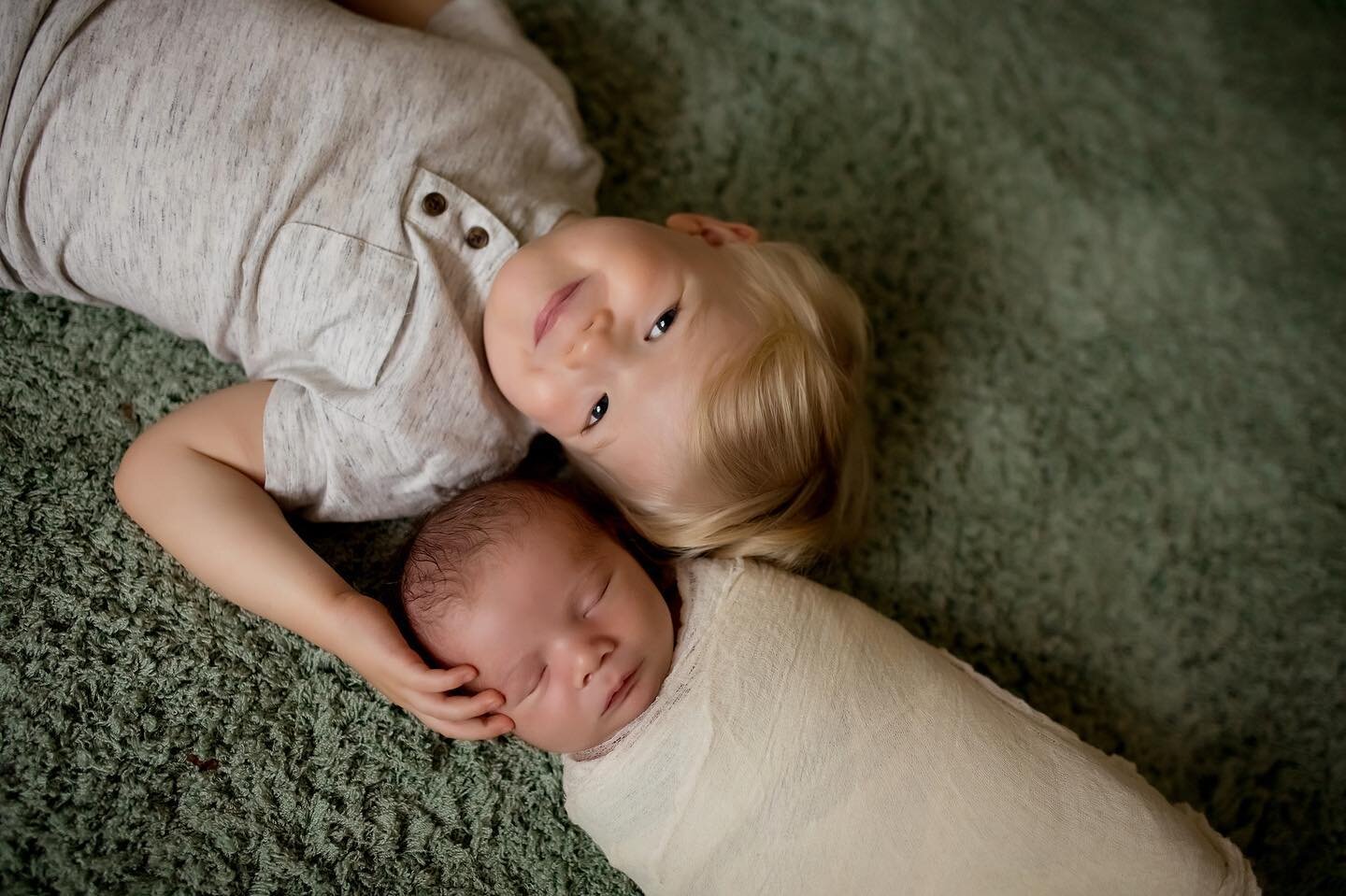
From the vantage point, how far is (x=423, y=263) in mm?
982

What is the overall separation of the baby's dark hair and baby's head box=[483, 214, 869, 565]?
76mm

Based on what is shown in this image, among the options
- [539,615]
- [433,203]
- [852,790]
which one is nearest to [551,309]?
[433,203]

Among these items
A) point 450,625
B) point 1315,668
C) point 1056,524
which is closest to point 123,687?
point 450,625

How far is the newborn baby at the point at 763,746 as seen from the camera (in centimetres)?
90

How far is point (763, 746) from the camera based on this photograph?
0.91 metres

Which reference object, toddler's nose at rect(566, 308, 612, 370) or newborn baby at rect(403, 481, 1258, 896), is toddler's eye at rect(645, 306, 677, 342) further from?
newborn baby at rect(403, 481, 1258, 896)

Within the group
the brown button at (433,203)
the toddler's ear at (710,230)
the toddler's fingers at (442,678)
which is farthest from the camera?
the toddler's ear at (710,230)

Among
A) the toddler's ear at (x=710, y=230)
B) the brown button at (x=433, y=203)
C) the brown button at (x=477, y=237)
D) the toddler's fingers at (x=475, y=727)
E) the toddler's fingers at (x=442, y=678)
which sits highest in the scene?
the toddler's ear at (x=710, y=230)

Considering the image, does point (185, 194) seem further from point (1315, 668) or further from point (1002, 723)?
point (1315, 668)

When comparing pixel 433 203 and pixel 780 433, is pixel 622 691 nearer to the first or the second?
pixel 780 433

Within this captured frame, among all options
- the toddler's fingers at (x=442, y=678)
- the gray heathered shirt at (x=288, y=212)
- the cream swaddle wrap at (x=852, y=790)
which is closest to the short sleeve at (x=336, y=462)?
the gray heathered shirt at (x=288, y=212)

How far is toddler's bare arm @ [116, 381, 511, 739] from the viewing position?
0.89m

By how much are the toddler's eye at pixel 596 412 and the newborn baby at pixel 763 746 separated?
0.31 ft

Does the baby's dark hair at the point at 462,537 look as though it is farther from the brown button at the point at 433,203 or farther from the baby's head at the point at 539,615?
the brown button at the point at 433,203
